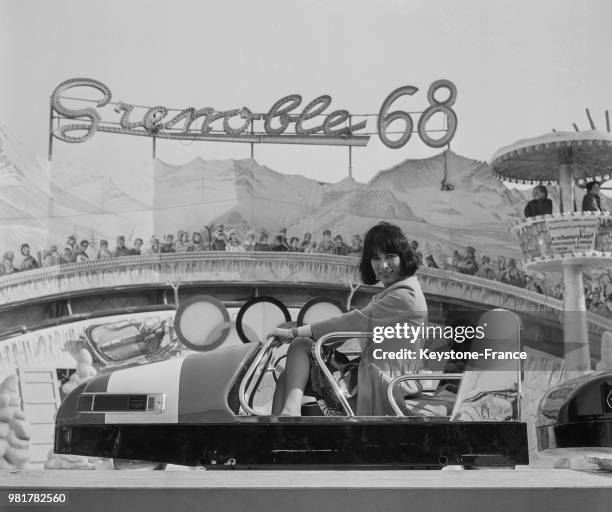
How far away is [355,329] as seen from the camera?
7.80 feet

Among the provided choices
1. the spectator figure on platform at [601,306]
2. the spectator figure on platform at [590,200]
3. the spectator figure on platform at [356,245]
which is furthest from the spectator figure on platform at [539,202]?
the spectator figure on platform at [356,245]

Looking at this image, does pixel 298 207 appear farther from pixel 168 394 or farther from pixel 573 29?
pixel 168 394

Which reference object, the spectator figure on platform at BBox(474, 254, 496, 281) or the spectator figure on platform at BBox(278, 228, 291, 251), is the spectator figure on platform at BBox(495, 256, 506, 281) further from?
the spectator figure on platform at BBox(278, 228, 291, 251)

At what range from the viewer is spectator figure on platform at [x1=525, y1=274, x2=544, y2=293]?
4407mm

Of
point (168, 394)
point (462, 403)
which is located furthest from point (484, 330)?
point (168, 394)

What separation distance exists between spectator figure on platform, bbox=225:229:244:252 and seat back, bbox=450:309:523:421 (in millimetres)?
2328

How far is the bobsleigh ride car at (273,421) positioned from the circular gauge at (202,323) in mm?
1816

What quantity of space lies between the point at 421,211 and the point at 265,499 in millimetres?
3394

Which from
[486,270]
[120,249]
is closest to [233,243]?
A: [120,249]

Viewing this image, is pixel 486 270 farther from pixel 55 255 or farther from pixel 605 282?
pixel 55 255

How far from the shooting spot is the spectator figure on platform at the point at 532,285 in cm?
441

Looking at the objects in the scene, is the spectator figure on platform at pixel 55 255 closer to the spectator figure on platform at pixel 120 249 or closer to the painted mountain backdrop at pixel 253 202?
the painted mountain backdrop at pixel 253 202

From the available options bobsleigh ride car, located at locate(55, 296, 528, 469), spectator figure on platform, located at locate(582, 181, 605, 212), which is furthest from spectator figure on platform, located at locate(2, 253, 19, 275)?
spectator figure on platform, located at locate(582, 181, 605, 212)

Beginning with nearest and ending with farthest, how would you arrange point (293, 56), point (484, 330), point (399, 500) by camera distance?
point (399, 500) → point (484, 330) → point (293, 56)
